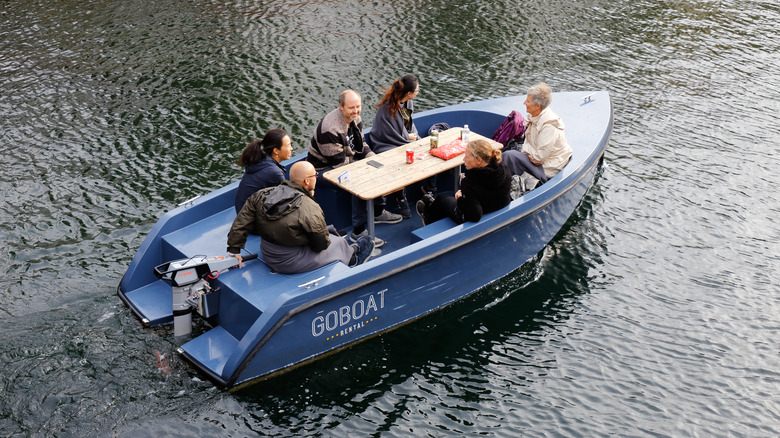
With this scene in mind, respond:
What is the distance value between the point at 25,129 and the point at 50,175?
6.06ft

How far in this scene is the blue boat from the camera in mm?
7098

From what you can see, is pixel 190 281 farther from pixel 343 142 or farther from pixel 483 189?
pixel 483 189

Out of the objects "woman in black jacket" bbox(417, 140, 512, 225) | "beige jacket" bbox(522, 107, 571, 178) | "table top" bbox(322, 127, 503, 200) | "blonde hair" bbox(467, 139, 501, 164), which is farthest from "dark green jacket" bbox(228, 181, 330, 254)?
"beige jacket" bbox(522, 107, 571, 178)

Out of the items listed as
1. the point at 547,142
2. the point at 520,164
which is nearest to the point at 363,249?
the point at 520,164

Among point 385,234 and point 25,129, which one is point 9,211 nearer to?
point 25,129

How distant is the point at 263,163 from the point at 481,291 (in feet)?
10.0

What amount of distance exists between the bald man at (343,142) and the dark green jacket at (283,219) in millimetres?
1396

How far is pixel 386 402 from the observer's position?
733 centimetres

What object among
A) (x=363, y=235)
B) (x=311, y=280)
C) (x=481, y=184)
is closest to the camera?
(x=311, y=280)

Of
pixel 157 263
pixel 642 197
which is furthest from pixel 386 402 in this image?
pixel 642 197

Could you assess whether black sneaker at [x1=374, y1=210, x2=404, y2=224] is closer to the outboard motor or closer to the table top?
the table top

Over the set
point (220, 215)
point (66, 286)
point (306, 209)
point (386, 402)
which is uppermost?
point (306, 209)

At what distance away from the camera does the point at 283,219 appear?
23.6ft

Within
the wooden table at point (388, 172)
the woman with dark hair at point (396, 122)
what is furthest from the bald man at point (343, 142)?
the woman with dark hair at point (396, 122)
